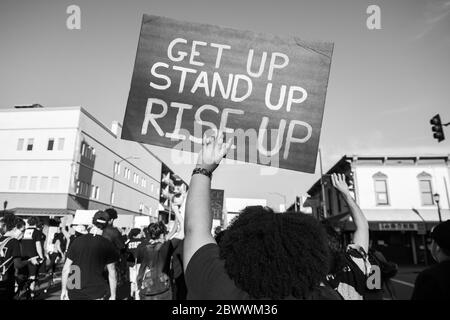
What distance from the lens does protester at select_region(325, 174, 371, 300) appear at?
277 cm

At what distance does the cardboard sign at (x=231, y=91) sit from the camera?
2797 millimetres

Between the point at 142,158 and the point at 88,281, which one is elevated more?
the point at 142,158

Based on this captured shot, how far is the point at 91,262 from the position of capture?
428cm

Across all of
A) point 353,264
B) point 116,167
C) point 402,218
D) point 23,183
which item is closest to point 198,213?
point 353,264

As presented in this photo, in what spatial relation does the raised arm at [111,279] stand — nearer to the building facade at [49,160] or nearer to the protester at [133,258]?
the protester at [133,258]

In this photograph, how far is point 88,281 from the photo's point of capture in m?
4.19

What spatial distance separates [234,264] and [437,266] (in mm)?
1461

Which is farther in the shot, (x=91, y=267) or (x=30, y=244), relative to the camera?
(x=30, y=244)

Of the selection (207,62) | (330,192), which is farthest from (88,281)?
(330,192)

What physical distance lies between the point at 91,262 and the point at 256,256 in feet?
11.7

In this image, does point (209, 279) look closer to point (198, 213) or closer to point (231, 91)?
point (198, 213)

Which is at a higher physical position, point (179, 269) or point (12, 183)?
point (12, 183)
